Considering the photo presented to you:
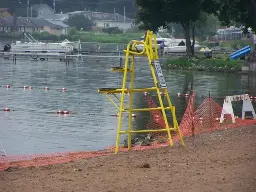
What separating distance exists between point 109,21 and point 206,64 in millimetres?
110451

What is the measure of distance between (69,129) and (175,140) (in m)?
6.58

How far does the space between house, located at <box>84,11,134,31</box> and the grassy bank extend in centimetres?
10562

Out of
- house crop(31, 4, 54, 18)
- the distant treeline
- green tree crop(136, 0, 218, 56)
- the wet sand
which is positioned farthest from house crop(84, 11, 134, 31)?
the wet sand

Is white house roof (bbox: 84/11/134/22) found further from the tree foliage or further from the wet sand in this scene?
the wet sand

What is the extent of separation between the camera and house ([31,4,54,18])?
17212 centimetres

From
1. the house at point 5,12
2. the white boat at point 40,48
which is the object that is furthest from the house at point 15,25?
the white boat at point 40,48

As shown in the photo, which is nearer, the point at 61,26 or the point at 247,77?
the point at 247,77

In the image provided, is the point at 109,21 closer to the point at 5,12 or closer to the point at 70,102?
the point at 5,12

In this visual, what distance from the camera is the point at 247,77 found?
50.2 meters

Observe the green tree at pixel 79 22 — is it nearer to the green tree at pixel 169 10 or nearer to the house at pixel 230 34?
the house at pixel 230 34

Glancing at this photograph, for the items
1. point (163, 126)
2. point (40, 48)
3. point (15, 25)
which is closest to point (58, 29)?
point (15, 25)

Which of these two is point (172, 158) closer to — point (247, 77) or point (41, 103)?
point (41, 103)

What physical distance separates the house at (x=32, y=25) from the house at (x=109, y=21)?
39.1 ft

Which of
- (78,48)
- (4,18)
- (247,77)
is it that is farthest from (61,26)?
(247,77)
